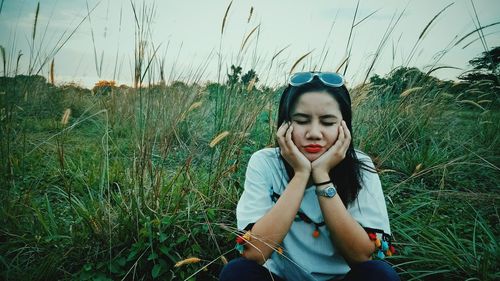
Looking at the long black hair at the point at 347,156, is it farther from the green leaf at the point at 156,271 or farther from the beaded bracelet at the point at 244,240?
the green leaf at the point at 156,271

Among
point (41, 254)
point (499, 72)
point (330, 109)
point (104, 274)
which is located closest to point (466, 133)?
point (499, 72)

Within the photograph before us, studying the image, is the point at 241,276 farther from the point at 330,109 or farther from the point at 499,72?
the point at 499,72

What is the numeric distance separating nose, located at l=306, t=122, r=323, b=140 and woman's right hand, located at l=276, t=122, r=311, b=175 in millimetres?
95

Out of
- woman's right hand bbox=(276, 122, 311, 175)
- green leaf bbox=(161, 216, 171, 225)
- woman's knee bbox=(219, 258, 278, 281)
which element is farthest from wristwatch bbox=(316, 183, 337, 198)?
green leaf bbox=(161, 216, 171, 225)

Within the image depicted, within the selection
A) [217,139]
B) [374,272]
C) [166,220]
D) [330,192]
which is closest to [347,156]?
[330,192]

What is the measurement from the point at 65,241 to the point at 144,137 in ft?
2.59

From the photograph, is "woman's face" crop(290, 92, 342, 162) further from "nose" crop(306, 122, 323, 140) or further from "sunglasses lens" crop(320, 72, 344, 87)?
"sunglasses lens" crop(320, 72, 344, 87)

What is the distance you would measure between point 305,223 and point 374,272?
38 centimetres

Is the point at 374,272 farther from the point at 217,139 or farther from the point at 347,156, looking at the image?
the point at 217,139

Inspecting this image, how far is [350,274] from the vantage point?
4.15 ft

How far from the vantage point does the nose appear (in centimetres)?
136

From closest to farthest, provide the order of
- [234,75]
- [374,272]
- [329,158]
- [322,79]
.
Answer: [374,272] → [329,158] → [322,79] → [234,75]

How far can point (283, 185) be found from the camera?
151 cm

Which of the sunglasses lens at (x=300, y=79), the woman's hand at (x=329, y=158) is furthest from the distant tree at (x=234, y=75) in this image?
the woman's hand at (x=329, y=158)
